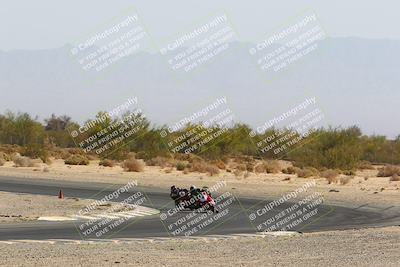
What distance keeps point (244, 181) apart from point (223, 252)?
1323 inches

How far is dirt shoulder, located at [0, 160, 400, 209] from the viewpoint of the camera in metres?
40.0

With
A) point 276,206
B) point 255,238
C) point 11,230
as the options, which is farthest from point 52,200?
point 255,238

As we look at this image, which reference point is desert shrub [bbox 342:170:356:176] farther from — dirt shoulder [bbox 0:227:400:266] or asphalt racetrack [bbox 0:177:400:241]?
dirt shoulder [bbox 0:227:400:266]

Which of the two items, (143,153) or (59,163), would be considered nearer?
(59,163)

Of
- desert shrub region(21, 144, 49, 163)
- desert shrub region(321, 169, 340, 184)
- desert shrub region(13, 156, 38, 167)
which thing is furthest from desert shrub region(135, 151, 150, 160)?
desert shrub region(321, 169, 340, 184)

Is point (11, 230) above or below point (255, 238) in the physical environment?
above

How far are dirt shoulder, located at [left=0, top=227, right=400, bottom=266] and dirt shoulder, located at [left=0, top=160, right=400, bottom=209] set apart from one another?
1549 centimetres

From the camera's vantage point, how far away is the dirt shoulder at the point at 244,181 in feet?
131

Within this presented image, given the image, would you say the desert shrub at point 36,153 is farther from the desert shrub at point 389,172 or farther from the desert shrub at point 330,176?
the desert shrub at point 389,172

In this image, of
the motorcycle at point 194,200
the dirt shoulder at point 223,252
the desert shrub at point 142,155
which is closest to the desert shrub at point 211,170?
the desert shrub at point 142,155

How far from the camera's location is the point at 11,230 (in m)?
22.2

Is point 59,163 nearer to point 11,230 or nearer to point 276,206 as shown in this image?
point 276,206

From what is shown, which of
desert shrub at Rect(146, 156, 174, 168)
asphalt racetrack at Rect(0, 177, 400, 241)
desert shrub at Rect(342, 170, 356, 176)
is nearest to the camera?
asphalt racetrack at Rect(0, 177, 400, 241)

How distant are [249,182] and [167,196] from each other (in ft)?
45.7
